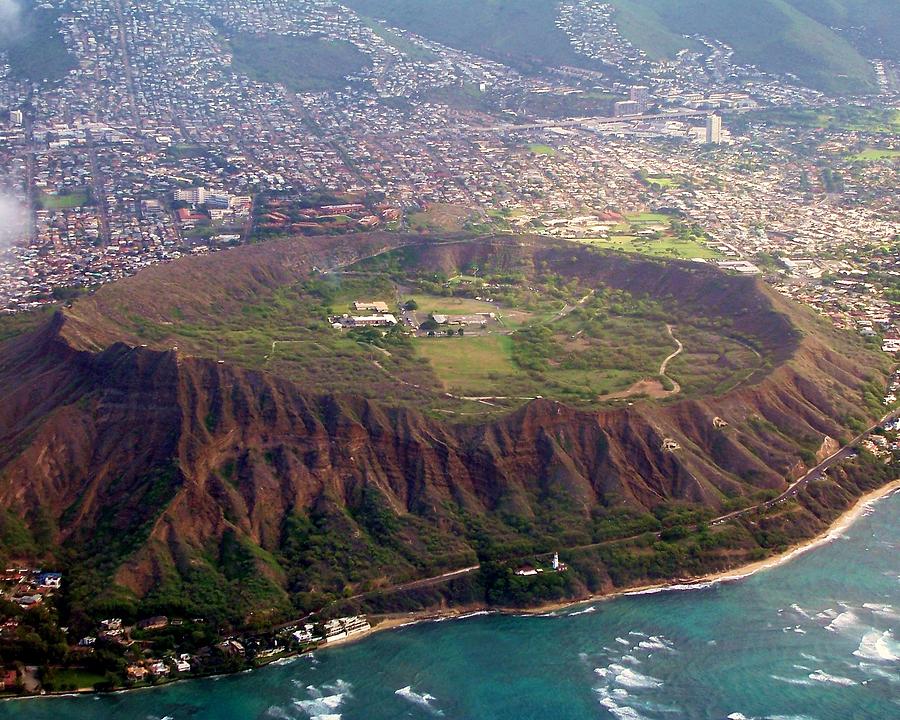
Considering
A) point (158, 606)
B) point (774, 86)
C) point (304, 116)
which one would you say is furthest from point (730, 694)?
point (774, 86)

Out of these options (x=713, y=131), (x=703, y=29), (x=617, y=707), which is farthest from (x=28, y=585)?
(x=703, y=29)

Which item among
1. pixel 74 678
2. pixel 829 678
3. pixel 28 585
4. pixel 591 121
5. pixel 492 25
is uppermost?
pixel 829 678

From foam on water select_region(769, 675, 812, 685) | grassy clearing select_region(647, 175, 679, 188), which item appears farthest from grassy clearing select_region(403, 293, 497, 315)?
foam on water select_region(769, 675, 812, 685)

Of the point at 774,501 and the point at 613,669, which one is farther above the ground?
the point at 774,501

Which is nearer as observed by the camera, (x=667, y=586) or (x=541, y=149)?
(x=667, y=586)

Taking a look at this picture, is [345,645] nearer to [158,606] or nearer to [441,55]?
[158,606]

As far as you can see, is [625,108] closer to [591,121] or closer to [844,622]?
[591,121]

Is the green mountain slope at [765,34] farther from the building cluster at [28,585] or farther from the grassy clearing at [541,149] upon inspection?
the building cluster at [28,585]

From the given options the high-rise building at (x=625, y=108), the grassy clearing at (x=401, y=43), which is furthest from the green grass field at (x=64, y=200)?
the grassy clearing at (x=401, y=43)
